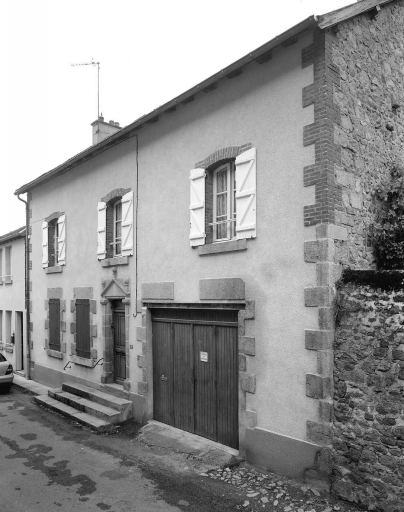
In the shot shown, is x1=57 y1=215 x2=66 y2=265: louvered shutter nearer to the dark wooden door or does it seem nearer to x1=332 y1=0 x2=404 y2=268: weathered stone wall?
the dark wooden door

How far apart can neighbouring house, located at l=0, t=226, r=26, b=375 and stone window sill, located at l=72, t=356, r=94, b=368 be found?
195 inches

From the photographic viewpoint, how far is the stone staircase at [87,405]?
31.1ft

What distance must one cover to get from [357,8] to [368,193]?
2.71m

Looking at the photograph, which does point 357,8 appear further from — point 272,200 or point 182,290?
point 182,290

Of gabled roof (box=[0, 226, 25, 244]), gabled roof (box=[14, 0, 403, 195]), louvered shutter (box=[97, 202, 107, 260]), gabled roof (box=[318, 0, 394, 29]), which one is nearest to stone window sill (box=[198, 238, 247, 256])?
gabled roof (box=[14, 0, 403, 195])

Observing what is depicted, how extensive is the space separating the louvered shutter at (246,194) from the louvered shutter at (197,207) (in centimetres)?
90

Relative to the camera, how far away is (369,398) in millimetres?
5730

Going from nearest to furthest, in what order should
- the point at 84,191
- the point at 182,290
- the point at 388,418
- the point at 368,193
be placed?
the point at 388,418 → the point at 368,193 → the point at 182,290 → the point at 84,191

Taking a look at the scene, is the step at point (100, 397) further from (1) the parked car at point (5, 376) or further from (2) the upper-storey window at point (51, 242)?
(2) the upper-storey window at point (51, 242)

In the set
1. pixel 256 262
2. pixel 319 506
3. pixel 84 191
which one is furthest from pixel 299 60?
pixel 84 191

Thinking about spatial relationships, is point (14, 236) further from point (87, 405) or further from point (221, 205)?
point (221, 205)

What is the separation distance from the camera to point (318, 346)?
6.11 m

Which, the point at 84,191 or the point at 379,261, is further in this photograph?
the point at 84,191

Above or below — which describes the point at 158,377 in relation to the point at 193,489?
above
